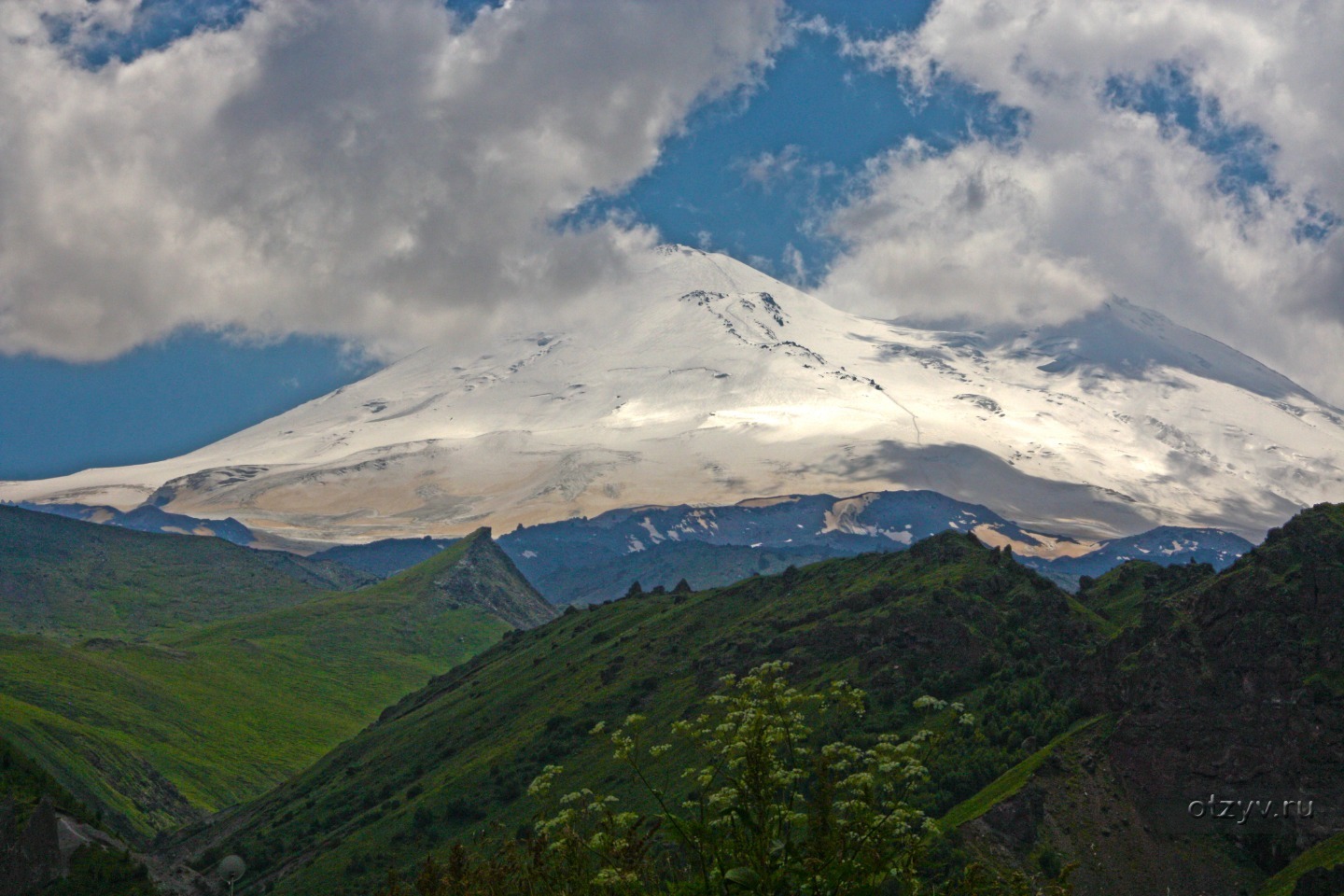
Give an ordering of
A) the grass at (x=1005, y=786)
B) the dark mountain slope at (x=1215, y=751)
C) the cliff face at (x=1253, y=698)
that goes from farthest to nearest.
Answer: the grass at (x=1005, y=786), the cliff face at (x=1253, y=698), the dark mountain slope at (x=1215, y=751)

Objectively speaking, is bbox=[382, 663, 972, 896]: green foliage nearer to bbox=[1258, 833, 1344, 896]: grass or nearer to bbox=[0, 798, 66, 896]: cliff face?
bbox=[1258, 833, 1344, 896]: grass

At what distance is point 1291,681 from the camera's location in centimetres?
8069

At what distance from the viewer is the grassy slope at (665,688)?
11050 cm

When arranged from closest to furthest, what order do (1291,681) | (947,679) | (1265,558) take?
(1291,681)
(1265,558)
(947,679)

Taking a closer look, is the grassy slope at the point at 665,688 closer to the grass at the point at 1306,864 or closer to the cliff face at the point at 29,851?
the grass at the point at 1306,864

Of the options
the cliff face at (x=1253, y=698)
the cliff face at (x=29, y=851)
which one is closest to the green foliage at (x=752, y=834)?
the cliff face at (x=1253, y=698)

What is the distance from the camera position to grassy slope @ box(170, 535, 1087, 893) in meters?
110

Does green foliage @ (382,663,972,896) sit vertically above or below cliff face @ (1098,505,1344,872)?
above

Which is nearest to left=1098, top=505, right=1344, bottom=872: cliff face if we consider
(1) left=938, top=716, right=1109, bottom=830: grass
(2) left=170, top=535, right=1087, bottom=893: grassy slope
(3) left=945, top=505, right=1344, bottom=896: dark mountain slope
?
(3) left=945, top=505, right=1344, bottom=896: dark mountain slope

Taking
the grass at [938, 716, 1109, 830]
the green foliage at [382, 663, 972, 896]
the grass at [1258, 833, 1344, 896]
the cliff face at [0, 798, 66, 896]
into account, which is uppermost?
the green foliage at [382, 663, 972, 896]

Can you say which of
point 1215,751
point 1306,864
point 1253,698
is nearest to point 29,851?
point 1215,751

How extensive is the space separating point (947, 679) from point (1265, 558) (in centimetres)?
2957

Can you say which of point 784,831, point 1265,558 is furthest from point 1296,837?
point 784,831

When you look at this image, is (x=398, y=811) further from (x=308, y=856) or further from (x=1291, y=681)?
(x=1291, y=681)
